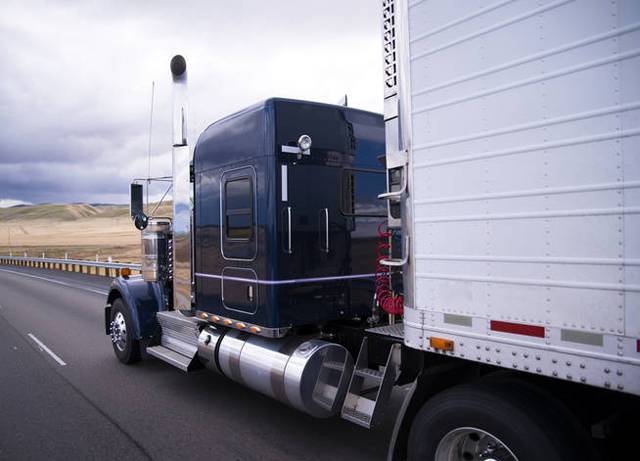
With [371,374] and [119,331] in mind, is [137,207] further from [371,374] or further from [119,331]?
[371,374]

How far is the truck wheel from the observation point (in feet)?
23.6

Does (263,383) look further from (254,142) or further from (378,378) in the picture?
(254,142)

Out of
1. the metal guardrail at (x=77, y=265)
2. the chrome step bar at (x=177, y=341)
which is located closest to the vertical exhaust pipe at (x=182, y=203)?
the chrome step bar at (x=177, y=341)

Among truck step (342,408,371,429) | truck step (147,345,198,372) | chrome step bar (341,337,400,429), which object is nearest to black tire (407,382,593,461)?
chrome step bar (341,337,400,429)

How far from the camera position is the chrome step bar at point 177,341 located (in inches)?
233

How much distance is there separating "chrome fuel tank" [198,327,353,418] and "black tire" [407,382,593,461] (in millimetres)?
1291

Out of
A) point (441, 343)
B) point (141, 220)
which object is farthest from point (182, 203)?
point (441, 343)

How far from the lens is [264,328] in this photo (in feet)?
15.4

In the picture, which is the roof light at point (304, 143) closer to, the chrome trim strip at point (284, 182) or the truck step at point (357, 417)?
the chrome trim strip at point (284, 182)

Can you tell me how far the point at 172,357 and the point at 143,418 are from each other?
95 cm

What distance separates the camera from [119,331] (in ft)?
24.6

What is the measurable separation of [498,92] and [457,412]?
1.76 metres

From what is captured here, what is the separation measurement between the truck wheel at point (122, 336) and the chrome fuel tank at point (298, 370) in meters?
2.67

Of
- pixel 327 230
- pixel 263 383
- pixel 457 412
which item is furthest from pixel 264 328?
pixel 457 412
